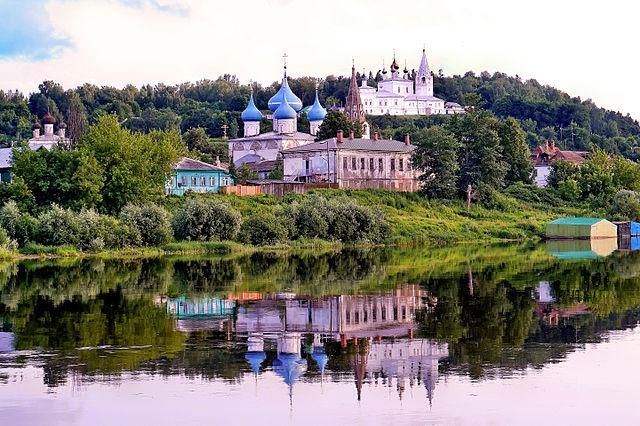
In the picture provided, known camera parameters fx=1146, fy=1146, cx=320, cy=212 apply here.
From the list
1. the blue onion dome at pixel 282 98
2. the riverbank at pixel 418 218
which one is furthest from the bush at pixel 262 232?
the blue onion dome at pixel 282 98

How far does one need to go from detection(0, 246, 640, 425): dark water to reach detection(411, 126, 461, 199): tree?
30362mm

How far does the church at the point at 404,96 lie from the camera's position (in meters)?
158

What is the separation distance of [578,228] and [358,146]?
47.0 ft

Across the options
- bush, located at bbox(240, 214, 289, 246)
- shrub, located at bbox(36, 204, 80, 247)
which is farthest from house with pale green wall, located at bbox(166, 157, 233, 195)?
shrub, located at bbox(36, 204, 80, 247)

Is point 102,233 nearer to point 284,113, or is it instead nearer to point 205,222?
point 205,222

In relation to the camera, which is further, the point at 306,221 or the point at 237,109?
the point at 237,109

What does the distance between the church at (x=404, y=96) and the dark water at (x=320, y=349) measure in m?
123

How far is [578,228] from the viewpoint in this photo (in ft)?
215

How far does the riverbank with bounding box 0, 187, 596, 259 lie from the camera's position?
166 ft

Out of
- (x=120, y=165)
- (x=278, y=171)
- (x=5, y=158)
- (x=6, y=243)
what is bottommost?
(x=6, y=243)

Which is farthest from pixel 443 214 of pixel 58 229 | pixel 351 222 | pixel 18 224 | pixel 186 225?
pixel 18 224

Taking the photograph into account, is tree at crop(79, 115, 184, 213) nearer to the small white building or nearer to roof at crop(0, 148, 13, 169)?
roof at crop(0, 148, 13, 169)

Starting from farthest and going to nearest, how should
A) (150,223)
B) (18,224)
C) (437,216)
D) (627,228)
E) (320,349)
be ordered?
1. (627,228)
2. (437,216)
3. (150,223)
4. (18,224)
5. (320,349)

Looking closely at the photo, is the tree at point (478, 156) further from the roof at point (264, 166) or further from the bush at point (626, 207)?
the roof at point (264, 166)
